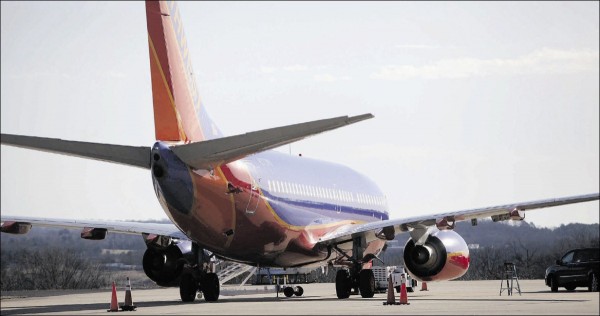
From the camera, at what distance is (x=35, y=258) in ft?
194

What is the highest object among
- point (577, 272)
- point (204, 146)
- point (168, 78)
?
point (168, 78)

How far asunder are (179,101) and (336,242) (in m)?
9.10

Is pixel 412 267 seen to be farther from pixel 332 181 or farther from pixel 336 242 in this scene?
pixel 332 181

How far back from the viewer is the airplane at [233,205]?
25906 mm

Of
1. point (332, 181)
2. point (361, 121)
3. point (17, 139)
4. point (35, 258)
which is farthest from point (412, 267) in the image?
point (35, 258)

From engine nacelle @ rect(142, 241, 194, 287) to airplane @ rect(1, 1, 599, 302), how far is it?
0.03m

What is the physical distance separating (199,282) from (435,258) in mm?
7359

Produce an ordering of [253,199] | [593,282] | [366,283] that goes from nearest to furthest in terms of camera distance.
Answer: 1. [253,199]
2. [366,283]
3. [593,282]

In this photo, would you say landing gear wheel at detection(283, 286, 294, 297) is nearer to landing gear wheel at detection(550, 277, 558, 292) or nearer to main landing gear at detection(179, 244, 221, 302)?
main landing gear at detection(179, 244, 221, 302)

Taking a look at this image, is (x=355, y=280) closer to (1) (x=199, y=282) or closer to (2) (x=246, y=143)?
(1) (x=199, y=282)

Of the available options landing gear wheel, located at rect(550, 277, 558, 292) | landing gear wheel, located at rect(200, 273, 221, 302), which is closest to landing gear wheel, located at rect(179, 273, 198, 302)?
landing gear wheel, located at rect(200, 273, 221, 302)

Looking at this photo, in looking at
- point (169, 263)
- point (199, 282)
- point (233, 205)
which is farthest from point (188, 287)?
point (233, 205)

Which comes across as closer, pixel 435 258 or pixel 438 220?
pixel 438 220

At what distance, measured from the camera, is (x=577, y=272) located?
117 ft
